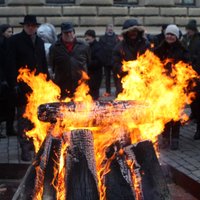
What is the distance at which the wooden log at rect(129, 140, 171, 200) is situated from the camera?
15.8 feet

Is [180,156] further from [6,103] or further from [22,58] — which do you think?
[6,103]

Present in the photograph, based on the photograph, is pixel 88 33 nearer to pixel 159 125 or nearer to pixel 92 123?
pixel 159 125

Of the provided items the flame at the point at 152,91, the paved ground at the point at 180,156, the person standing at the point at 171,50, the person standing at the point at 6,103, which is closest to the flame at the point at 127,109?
the flame at the point at 152,91

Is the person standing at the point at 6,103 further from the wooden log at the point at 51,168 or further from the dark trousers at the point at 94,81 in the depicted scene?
the wooden log at the point at 51,168

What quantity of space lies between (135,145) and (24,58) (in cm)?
314

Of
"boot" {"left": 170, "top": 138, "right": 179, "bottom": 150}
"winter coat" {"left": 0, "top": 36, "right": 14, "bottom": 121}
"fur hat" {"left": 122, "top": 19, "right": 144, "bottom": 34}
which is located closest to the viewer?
"fur hat" {"left": 122, "top": 19, "right": 144, "bottom": 34}

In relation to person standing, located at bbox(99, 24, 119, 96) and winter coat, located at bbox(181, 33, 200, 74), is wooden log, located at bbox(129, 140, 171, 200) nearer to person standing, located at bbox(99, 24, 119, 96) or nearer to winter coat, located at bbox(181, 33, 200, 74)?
winter coat, located at bbox(181, 33, 200, 74)

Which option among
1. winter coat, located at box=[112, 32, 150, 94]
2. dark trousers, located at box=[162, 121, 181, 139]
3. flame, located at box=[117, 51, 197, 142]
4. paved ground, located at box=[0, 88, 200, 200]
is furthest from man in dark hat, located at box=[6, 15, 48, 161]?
dark trousers, located at box=[162, 121, 181, 139]

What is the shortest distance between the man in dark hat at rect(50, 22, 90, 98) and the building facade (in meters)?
7.83

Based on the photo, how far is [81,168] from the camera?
4.57m

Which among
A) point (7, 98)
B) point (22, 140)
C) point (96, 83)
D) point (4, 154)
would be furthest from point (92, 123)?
point (96, 83)

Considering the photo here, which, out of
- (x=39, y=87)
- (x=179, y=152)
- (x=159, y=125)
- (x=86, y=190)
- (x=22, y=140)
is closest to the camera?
(x=86, y=190)

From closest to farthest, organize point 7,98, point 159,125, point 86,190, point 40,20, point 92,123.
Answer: point 86,190, point 92,123, point 159,125, point 7,98, point 40,20

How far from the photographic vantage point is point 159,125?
19.0ft
